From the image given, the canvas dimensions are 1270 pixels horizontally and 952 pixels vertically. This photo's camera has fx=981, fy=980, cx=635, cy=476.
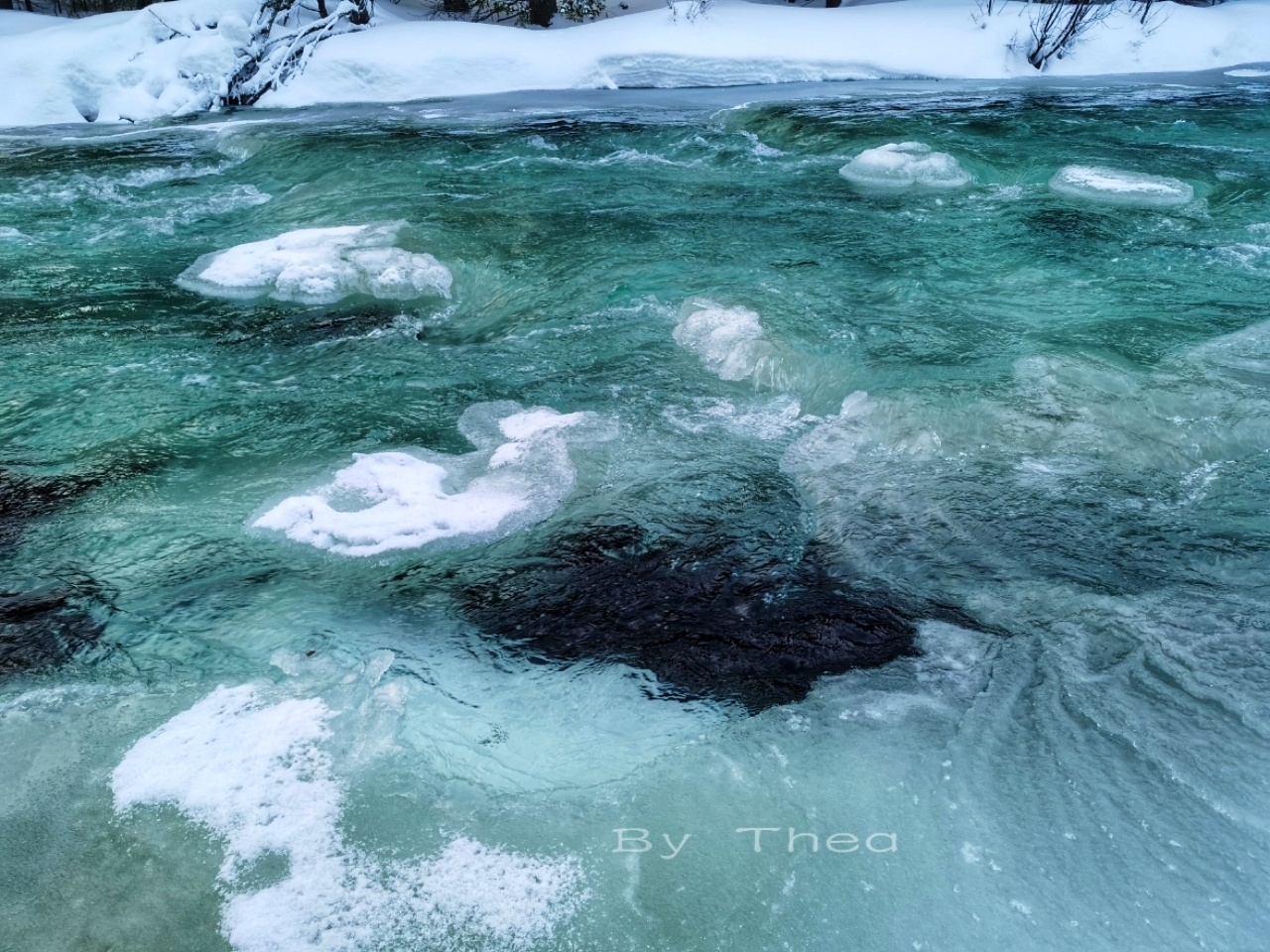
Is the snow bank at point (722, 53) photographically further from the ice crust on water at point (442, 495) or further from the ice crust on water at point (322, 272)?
the ice crust on water at point (442, 495)

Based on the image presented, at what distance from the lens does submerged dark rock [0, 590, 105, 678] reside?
10.3ft

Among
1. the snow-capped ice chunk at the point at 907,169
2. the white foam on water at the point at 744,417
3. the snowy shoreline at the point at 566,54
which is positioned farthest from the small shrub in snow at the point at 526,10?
the white foam on water at the point at 744,417

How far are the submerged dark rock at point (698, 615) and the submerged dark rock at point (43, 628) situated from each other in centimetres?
126

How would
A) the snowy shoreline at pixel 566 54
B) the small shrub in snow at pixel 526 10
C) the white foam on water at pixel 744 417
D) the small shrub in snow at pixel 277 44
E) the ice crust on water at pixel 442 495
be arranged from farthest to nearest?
the small shrub in snow at pixel 526 10
the small shrub in snow at pixel 277 44
the snowy shoreline at pixel 566 54
the white foam on water at pixel 744 417
the ice crust on water at pixel 442 495

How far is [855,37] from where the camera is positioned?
39.2 ft

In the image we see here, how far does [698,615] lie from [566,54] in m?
10.3

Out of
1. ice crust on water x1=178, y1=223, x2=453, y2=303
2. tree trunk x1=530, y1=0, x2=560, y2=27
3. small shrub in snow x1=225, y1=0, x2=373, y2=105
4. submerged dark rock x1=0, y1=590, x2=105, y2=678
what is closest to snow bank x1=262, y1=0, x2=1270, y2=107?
small shrub in snow x1=225, y1=0, x2=373, y2=105

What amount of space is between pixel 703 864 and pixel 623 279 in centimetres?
417

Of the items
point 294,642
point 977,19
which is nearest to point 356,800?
point 294,642

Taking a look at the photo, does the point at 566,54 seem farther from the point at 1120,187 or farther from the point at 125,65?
the point at 1120,187

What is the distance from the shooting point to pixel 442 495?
3.94m

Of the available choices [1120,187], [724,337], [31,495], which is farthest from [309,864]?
[1120,187]

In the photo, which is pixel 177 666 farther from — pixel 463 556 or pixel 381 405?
pixel 381 405

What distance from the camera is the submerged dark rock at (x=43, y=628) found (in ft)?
10.3
